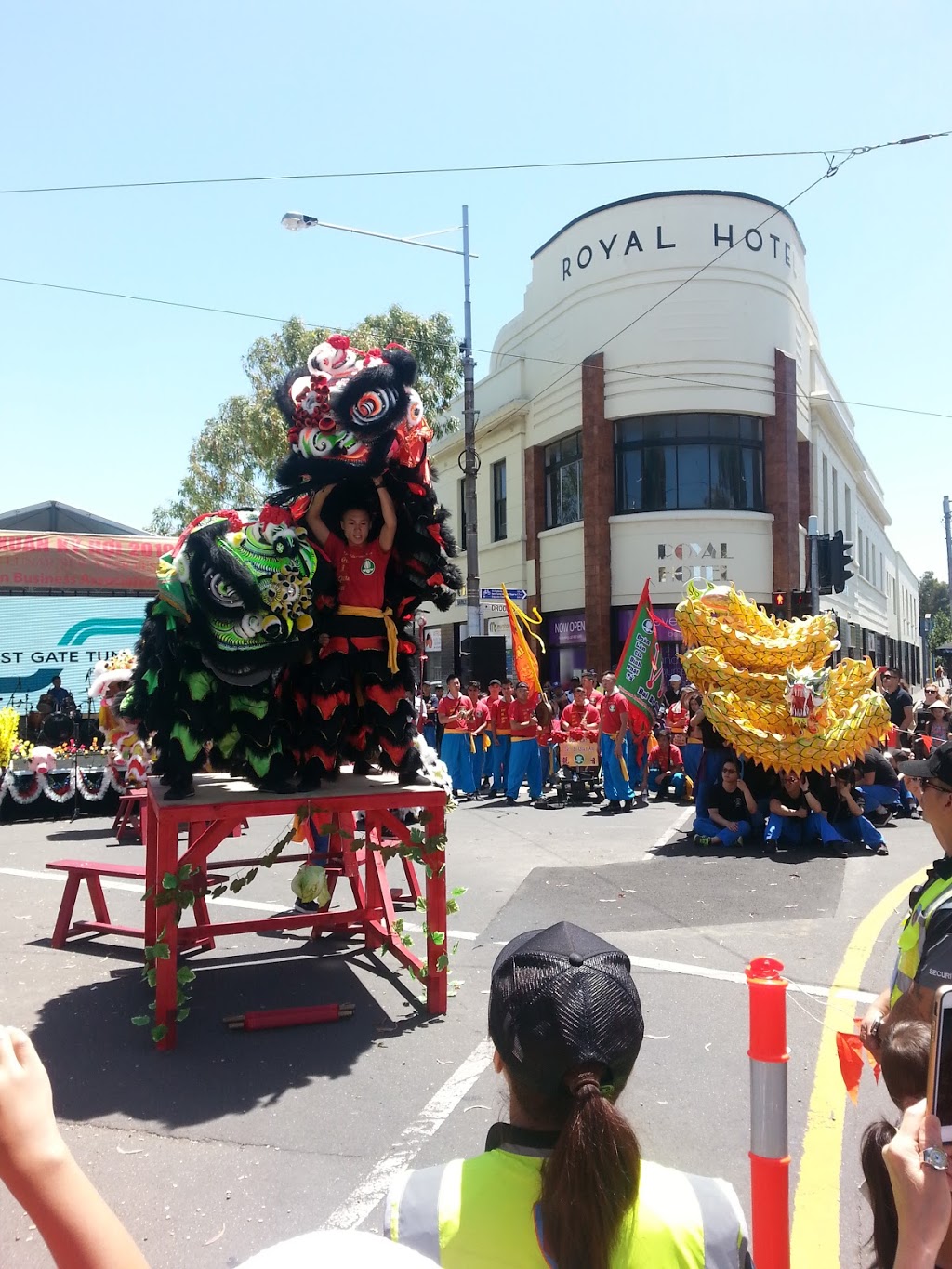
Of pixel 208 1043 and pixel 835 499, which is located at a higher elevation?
pixel 835 499

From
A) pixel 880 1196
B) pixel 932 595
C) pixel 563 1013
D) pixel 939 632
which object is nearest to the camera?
pixel 563 1013

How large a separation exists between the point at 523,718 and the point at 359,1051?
8620mm

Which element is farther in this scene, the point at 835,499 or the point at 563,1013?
the point at 835,499

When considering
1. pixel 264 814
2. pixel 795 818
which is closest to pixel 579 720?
pixel 795 818

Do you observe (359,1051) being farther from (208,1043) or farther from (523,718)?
(523,718)

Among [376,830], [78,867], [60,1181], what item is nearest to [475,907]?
[376,830]

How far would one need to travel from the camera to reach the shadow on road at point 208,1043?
4.33 metres

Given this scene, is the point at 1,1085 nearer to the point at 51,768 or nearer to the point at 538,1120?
the point at 538,1120

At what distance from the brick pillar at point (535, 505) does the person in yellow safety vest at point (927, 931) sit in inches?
813

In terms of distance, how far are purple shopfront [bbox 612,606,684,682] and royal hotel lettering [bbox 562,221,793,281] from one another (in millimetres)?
7509

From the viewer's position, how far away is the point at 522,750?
13562mm

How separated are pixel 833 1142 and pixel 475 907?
398 cm

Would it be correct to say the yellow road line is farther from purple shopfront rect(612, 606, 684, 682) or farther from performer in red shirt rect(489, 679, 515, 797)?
purple shopfront rect(612, 606, 684, 682)

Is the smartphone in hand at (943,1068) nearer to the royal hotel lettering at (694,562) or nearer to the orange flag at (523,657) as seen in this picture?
the orange flag at (523,657)
